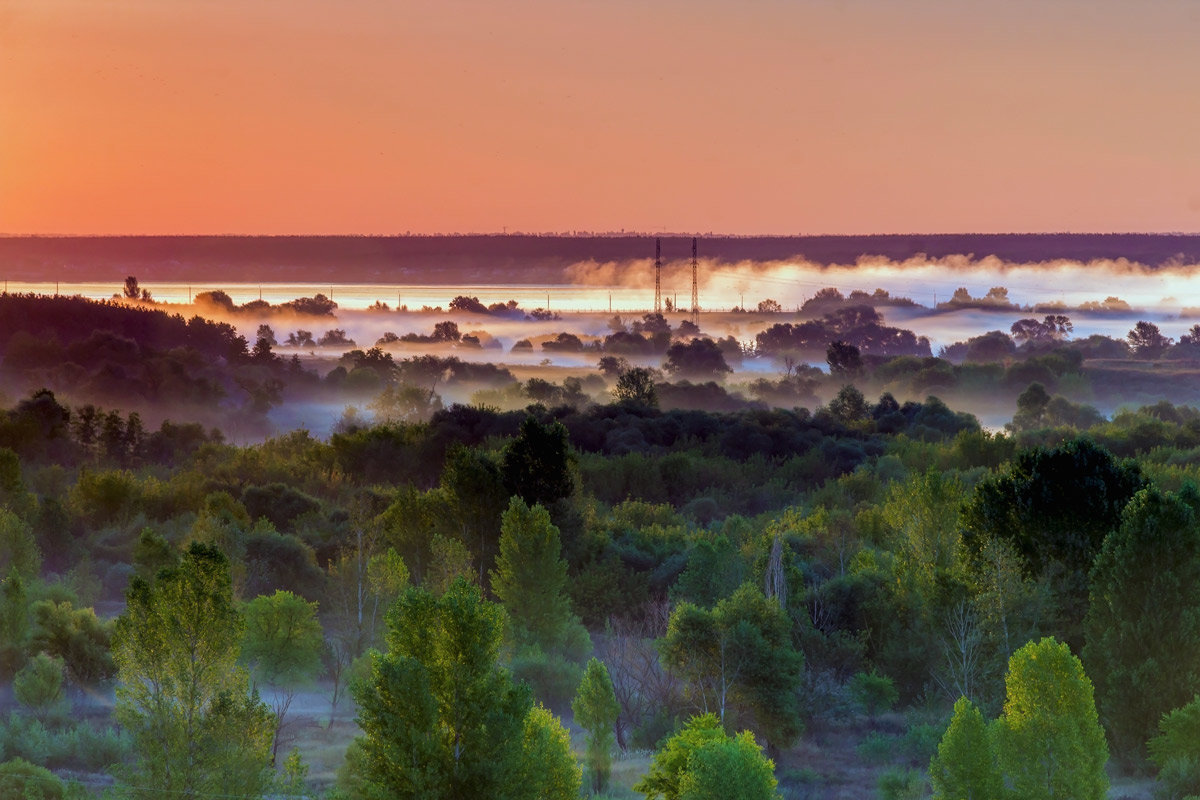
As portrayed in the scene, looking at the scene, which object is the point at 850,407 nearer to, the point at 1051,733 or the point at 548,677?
the point at 548,677

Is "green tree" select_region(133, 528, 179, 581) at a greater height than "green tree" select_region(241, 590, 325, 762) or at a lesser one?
greater

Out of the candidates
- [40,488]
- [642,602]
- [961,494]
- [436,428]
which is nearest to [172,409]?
[436,428]

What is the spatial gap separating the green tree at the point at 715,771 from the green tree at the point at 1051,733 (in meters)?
4.34

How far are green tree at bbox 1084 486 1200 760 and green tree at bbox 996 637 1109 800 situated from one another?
6914 mm

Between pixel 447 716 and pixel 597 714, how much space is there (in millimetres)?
5727

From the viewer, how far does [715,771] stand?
74.3 ft

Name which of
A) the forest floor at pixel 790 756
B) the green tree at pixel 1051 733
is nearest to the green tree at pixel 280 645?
the forest floor at pixel 790 756

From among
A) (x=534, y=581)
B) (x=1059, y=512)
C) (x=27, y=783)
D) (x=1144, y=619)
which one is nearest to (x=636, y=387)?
(x=534, y=581)

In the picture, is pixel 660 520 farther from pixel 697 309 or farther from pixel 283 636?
pixel 697 309

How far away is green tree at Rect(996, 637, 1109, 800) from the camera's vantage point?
82.2ft

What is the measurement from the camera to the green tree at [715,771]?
22688 mm

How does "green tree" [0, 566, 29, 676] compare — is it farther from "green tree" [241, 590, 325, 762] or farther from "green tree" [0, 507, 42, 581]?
"green tree" [0, 507, 42, 581]

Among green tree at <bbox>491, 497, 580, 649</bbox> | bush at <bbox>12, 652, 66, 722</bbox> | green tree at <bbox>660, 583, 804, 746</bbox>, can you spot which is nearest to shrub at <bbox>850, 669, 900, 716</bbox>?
green tree at <bbox>660, 583, 804, 746</bbox>

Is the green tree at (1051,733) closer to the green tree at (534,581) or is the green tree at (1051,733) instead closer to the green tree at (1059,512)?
the green tree at (1059,512)
